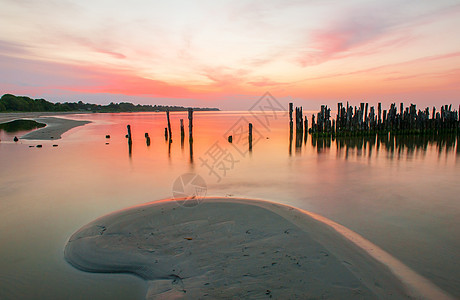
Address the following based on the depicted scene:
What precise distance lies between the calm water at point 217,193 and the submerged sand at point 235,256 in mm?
370

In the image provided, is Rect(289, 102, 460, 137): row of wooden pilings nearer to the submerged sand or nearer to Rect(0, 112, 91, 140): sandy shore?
the submerged sand

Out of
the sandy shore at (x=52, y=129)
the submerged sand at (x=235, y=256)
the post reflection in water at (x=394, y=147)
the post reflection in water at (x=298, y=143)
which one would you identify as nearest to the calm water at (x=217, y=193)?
the post reflection in water at (x=394, y=147)

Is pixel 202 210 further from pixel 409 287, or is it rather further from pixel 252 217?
pixel 409 287

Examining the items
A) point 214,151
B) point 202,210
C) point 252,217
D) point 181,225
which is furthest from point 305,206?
point 214,151

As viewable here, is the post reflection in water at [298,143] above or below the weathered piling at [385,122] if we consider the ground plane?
below

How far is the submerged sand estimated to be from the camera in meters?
3.18

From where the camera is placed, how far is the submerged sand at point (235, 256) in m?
3.18

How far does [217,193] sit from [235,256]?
434cm

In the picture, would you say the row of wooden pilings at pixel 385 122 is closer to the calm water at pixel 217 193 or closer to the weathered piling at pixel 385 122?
the weathered piling at pixel 385 122

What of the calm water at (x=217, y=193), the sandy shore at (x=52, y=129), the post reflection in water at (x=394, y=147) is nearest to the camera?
the calm water at (x=217, y=193)

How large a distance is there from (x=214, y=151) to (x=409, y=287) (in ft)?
50.7

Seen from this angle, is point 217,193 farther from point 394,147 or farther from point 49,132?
point 49,132

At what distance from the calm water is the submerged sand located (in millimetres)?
370

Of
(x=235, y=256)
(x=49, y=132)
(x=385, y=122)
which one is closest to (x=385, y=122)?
(x=385, y=122)
